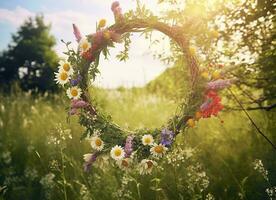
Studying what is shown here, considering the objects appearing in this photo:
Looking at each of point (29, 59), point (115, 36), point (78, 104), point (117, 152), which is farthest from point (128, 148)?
point (29, 59)

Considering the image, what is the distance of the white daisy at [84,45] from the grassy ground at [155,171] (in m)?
0.46

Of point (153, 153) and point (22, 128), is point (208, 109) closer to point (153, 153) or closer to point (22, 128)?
point (153, 153)

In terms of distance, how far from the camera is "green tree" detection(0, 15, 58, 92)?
933 inches

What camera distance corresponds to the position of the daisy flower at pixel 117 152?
3.54m

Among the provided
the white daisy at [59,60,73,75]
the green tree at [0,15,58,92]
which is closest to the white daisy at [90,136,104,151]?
the white daisy at [59,60,73,75]

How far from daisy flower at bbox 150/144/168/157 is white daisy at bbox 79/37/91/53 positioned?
98 cm

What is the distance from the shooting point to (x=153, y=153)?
139 inches

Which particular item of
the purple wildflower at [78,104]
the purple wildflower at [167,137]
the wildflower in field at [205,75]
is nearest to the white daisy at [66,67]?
the purple wildflower at [78,104]

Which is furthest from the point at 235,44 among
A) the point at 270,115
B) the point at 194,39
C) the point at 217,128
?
the point at 217,128

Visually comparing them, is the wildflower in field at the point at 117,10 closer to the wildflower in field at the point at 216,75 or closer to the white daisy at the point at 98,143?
the wildflower in field at the point at 216,75

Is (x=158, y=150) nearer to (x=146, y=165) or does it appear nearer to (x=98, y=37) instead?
(x=146, y=165)

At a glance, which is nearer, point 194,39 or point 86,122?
point 86,122

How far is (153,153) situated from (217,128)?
3185 mm

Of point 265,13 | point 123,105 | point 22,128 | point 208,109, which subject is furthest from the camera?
point 123,105
